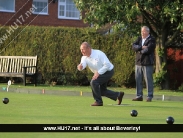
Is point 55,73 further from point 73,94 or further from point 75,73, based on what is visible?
point 73,94

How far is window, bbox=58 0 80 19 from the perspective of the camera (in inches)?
1626

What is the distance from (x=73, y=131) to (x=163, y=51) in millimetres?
14884

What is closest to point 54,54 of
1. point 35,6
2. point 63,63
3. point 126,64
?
point 63,63

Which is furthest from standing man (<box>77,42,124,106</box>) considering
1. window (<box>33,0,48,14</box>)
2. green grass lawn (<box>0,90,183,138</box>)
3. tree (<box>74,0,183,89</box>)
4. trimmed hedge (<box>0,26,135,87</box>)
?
window (<box>33,0,48,14</box>)

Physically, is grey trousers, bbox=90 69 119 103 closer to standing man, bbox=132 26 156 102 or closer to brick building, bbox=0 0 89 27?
standing man, bbox=132 26 156 102

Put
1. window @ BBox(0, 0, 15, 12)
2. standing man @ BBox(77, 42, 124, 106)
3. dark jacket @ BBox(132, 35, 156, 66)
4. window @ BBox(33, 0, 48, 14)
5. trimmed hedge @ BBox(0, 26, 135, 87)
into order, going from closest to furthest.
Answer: standing man @ BBox(77, 42, 124, 106)
dark jacket @ BBox(132, 35, 156, 66)
trimmed hedge @ BBox(0, 26, 135, 87)
window @ BBox(0, 0, 15, 12)
window @ BBox(33, 0, 48, 14)

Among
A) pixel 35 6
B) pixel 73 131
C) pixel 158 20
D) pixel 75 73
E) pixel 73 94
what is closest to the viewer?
pixel 73 131

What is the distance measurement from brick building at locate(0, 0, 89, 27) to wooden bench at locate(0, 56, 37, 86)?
34.5ft

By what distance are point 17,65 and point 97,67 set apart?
37.9 feet

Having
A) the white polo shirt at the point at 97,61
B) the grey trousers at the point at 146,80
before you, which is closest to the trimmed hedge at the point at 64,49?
the grey trousers at the point at 146,80

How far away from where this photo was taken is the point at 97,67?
14938 mm

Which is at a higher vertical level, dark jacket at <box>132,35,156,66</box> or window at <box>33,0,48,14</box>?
window at <box>33,0,48,14</box>

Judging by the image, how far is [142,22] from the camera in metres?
24.3

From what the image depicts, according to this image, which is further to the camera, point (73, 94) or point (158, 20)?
point (158, 20)
